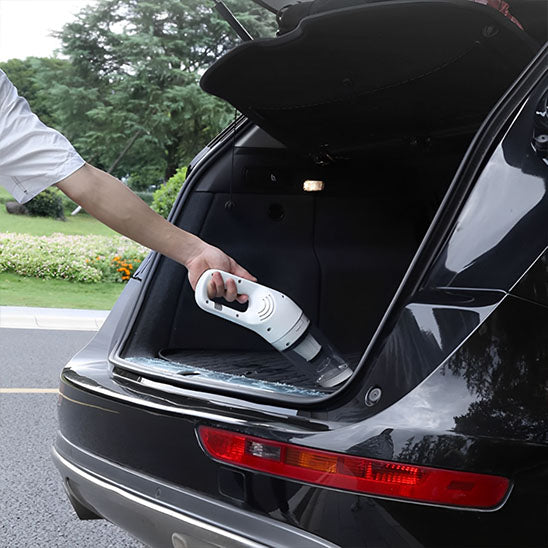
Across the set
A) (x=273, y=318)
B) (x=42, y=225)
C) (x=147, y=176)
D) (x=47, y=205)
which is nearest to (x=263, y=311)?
(x=273, y=318)

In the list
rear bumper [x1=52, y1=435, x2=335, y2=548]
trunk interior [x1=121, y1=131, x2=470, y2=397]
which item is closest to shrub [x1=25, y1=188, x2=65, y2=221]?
trunk interior [x1=121, y1=131, x2=470, y2=397]

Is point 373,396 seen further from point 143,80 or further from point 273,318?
point 143,80

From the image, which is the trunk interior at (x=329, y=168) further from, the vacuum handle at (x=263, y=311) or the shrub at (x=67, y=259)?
the shrub at (x=67, y=259)

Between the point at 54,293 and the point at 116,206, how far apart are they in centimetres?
1009

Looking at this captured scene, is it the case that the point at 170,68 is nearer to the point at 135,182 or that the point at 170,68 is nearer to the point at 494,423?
the point at 135,182

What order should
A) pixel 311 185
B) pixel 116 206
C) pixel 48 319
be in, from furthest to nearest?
pixel 48 319 < pixel 311 185 < pixel 116 206

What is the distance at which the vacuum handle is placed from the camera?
2279 millimetres

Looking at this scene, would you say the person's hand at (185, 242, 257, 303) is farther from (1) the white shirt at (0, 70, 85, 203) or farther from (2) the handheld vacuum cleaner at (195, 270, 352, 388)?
(1) the white shirt at (0, 70, 85, 203)

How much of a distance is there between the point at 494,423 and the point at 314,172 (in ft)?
6.44

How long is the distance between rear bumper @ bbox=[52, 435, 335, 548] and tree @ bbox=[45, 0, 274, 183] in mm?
23485

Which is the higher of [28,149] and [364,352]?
[28,149]

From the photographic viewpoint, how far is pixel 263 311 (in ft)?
7.49

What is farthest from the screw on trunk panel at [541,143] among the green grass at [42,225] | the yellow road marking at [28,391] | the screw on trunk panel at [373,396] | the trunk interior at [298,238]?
the green grass at [42,225]

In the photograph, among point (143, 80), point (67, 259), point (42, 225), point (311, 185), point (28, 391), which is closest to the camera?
point (311, 185)
